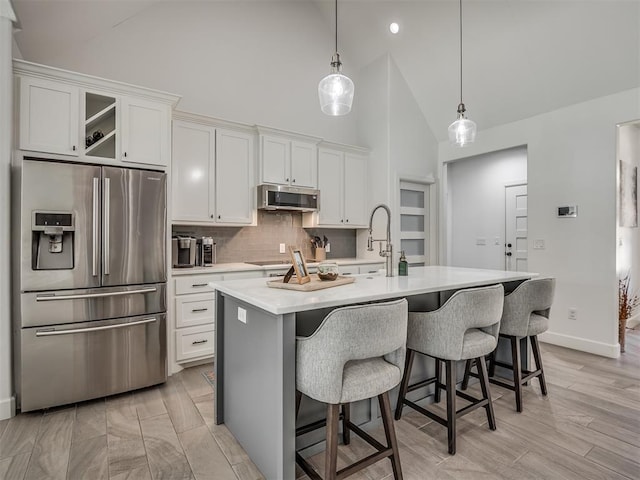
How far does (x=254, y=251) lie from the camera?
172 inches

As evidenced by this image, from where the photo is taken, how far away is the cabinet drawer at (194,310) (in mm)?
3240

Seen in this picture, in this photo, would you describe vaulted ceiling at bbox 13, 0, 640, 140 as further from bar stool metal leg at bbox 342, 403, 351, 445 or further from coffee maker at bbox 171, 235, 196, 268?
bar stool metal leg at bbox 342, 403, 351, 445

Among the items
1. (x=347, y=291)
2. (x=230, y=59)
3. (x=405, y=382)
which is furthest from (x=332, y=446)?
(x=230, y=59)

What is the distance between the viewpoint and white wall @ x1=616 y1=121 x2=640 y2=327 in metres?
4.20

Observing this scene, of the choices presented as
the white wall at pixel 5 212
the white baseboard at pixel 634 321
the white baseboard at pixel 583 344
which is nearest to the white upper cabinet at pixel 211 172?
the white wall at pixel 5 212

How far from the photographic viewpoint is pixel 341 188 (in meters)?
4.80

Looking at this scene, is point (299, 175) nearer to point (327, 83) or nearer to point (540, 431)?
point (327, 83)

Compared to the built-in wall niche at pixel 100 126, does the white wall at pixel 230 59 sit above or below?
above

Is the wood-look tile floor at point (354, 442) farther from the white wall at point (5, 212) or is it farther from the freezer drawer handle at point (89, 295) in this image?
the freezer drawer handle at point (89, 295)

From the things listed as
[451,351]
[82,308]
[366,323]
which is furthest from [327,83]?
[82,308]

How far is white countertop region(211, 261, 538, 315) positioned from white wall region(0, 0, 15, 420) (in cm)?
149

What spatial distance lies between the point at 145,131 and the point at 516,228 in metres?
5.55

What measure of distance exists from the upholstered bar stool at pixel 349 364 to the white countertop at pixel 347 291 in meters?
0.17

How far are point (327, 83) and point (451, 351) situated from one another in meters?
1.85
